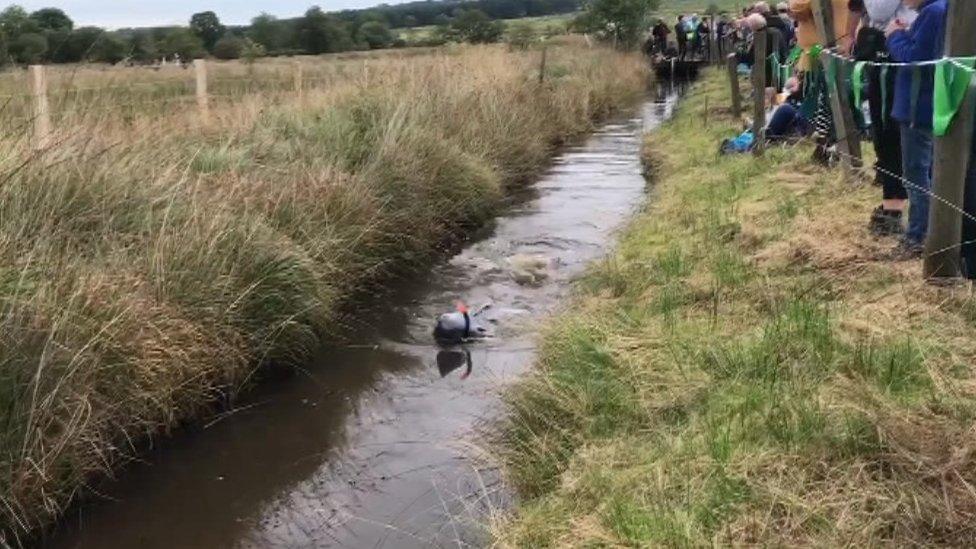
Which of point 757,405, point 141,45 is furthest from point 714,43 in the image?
point 757,405

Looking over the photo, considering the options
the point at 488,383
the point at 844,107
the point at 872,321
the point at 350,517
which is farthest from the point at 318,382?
the point at 844,107

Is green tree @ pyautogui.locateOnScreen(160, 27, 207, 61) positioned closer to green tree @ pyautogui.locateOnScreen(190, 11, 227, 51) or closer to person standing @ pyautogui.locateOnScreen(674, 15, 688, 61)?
green tree @ pyautogui.locateOnScreen(190, 11, 227, 51)

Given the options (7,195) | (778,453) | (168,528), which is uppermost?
(7,195)

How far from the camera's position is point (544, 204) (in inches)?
480

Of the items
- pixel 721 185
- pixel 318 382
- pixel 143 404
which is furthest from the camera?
pixel 721 185

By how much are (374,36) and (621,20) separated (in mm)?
10469

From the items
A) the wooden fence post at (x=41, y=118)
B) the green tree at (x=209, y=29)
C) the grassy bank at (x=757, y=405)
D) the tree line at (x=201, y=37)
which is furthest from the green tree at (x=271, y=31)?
the grassy bank at (x=757, y=405)

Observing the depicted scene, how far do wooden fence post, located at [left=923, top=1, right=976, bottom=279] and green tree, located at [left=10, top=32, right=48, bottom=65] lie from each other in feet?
18.5

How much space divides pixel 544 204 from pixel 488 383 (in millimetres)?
6458

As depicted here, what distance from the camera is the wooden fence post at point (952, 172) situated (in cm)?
457

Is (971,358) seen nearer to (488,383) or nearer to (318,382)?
(488,383)

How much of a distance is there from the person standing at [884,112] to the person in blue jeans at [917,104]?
0.28 m

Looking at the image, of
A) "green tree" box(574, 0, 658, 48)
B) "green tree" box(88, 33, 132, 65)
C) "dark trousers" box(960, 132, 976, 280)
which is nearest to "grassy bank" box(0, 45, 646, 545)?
"green tree" box(88, 33, 132, 65)

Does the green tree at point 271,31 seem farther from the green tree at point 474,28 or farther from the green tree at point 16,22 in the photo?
the green tree at point 16,22
